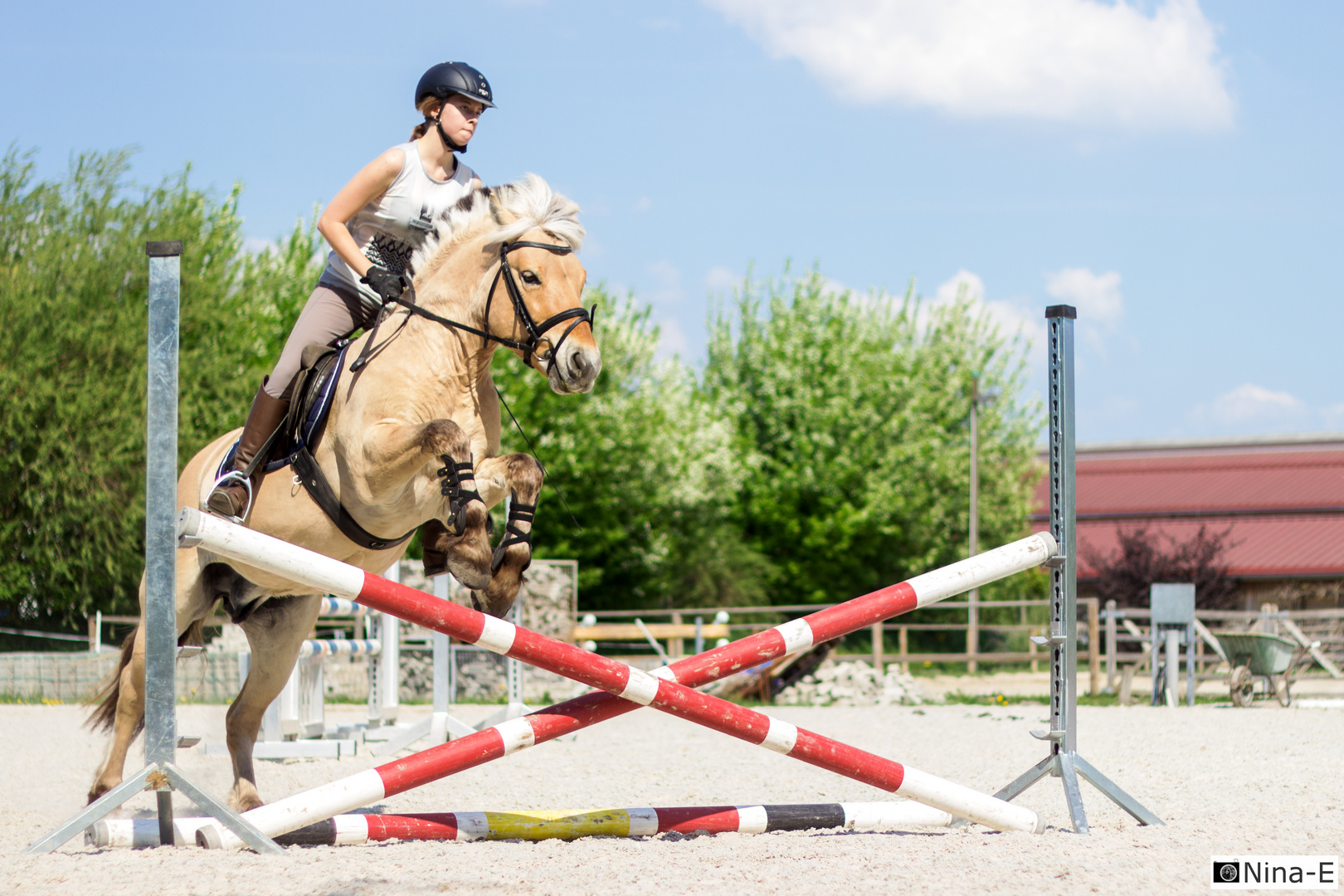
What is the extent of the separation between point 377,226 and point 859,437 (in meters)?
Answer: 26.9

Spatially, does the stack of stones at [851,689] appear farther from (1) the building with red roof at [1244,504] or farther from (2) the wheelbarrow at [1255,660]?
(1) the building with red roof at [1244,504]

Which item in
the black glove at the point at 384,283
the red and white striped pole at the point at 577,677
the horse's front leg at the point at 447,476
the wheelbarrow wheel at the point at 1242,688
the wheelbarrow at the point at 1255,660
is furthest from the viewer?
the wheelbarrow wheel at the point at 1242,688

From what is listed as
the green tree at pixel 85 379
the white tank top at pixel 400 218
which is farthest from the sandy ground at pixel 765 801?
the green tree at pixel 85 379

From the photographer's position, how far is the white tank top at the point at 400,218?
4.60m

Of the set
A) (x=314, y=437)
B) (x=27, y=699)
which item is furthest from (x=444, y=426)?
(x=27, y=699)

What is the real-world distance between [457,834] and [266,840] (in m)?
0.64

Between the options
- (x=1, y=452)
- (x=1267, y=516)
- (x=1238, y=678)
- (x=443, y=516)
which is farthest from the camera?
(x=1267, y=516)

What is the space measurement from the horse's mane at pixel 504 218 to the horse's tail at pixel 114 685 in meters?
1.79

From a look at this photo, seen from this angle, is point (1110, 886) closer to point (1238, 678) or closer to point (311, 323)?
point (311, 323)

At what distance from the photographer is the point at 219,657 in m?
14.6

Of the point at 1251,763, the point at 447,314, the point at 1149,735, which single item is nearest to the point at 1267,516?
the point at 1149,735

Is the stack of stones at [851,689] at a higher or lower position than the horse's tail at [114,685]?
lower

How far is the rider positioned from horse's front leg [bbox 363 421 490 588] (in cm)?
Result: 65

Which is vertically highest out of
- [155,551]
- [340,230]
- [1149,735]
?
[340,230]
